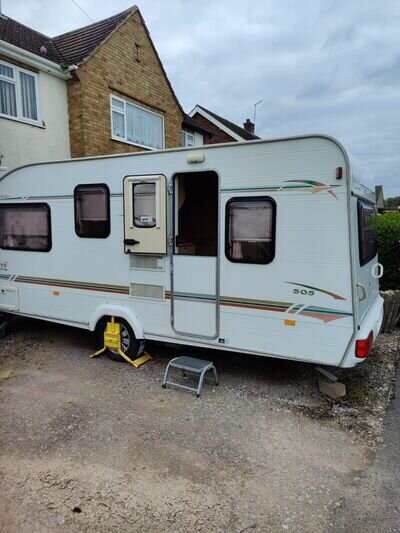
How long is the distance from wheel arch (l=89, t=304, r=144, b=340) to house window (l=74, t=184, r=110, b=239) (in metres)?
0.98

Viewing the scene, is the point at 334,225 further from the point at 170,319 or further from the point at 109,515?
the point at 109,515

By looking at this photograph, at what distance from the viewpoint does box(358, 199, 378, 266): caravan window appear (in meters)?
4.26

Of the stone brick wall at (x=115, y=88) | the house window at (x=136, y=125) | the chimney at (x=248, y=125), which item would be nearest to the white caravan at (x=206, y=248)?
the stone brick wall at (x=115, y=88)

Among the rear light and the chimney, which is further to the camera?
the chimney

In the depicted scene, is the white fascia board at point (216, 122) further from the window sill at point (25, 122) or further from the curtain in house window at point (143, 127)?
the window sill at point (25, 122)

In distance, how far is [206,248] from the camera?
6.14 metres

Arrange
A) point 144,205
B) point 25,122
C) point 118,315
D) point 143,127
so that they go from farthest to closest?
point 143,127
point 25,122
point 118,315
point 144,205

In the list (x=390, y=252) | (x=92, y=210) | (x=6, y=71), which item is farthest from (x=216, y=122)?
(x=92, y=210)

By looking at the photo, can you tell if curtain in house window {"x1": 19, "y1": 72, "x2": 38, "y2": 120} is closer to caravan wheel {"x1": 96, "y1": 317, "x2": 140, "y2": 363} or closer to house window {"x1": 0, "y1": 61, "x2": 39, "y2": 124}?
house window {"x1": 0, "y1": 61, "x2": 39, "y2": 124}

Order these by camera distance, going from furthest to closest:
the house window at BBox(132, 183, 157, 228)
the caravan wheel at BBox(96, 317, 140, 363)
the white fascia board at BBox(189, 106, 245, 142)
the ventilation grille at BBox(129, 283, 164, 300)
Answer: the white fascia board at BBox(189, 106, 245, 142), the caravan wheel at BBox(96, 317, 140, 363), the ventilation grille at BBox(129, 283, 164, 300), the house window at BBox(132, 183, 157, 228)

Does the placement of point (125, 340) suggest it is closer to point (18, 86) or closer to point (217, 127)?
point (18, 86)

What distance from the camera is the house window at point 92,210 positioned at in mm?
5238

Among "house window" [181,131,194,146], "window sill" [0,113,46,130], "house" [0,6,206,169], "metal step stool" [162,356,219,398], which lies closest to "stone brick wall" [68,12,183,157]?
"house" [0,6,206,169]

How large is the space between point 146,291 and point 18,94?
20.5 feet
